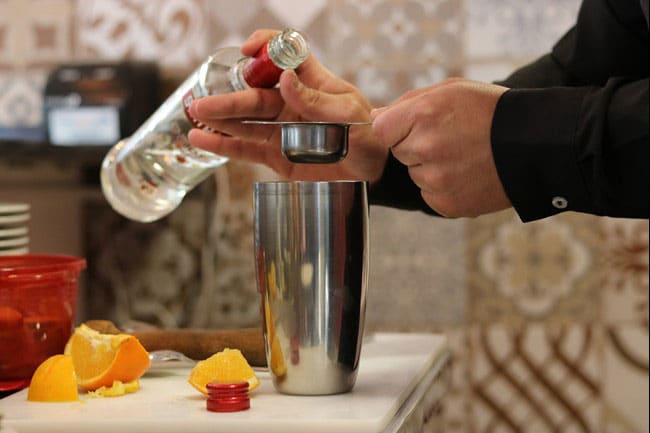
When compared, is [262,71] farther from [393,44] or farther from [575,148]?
[393,44]

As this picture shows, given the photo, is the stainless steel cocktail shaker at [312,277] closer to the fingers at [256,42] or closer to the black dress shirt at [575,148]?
the black dress shirt at [575,148]

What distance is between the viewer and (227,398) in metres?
0.72

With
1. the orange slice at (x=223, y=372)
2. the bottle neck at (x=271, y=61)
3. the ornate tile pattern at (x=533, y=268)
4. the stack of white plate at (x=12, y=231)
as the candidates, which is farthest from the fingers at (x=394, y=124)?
the ornate tile pattern at (x=533, y=268)

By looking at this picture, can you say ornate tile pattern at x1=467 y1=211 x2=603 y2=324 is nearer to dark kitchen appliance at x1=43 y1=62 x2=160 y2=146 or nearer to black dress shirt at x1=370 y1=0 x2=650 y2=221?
dark kitchen appliance at x1=43 y1=62 x2=160 y2=146

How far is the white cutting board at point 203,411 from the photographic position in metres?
0.69

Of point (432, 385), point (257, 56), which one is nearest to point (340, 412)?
point (432, 385)

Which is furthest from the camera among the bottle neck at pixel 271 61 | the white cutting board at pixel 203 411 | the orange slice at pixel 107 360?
the bottle neck at pixel 271 61

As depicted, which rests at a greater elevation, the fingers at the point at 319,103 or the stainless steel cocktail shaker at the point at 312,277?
the fingers at the point at 319,103

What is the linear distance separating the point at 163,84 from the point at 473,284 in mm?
724

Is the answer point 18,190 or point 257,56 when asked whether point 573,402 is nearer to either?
point 257,56

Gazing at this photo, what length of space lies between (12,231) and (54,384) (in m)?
0.35

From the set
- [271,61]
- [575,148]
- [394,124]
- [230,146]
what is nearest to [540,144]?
[575,148]

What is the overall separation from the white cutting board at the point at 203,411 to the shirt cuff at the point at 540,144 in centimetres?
21

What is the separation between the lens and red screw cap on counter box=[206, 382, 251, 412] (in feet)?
2.36
